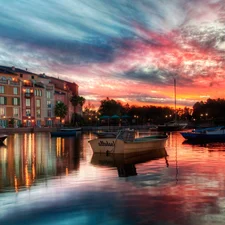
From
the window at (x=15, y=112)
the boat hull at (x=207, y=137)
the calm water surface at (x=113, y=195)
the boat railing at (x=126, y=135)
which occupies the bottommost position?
the calm water surface at (x=113, y=195)

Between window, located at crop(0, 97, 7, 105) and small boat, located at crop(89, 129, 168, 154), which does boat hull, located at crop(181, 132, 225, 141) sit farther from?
window, located at crop(0, 97, 7, 105)

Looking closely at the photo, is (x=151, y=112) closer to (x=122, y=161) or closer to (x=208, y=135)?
(x=208, y=135)

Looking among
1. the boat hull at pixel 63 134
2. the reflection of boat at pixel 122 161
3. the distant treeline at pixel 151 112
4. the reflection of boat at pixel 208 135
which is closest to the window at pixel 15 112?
the boat hull at pixel 63 134

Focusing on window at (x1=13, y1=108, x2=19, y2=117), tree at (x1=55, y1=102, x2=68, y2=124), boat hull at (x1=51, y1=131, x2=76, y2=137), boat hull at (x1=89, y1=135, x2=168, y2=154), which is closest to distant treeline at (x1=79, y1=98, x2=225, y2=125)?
tree at (x1=55, y1=102, x2=68, y2=124)

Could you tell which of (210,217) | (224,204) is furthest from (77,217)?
(224,204)

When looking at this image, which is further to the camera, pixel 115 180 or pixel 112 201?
pixel 115 180

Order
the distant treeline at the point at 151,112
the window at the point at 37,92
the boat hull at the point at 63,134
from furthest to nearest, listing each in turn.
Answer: the distant treeline at the point at 151,112, the window at the point at 37,92, the boat hull at the point at 63,134

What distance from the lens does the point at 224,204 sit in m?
10.5

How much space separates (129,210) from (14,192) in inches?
201

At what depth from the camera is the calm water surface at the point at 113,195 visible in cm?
929

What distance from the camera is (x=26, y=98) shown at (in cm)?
9238

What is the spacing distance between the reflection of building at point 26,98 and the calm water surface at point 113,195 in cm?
7081

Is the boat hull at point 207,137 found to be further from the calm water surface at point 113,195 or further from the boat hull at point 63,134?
the calm water surface at point 113,195

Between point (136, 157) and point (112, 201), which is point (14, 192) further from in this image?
point (136, 157)
